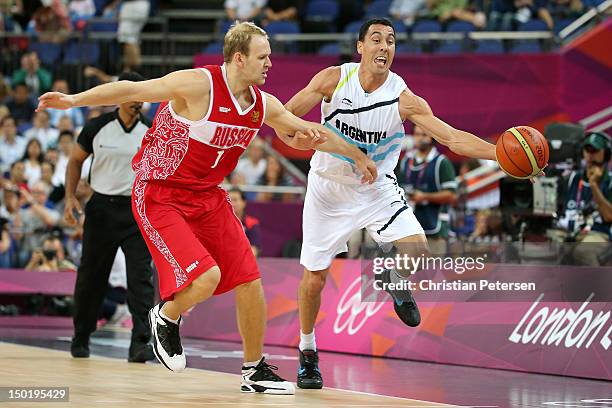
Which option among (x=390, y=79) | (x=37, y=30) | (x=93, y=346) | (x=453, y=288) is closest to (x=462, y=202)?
(x=453, y=288)

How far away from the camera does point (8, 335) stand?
519 inches

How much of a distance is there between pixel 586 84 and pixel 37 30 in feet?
31.9

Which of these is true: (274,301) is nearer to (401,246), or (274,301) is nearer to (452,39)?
(401,246)

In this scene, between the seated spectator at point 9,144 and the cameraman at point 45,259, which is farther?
the seated spectator at point 9,144

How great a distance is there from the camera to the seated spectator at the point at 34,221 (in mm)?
15812

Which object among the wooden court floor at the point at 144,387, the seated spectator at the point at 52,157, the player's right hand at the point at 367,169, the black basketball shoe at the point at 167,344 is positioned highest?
the player's right hand at the point at 367,169

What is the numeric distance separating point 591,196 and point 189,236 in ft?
17.8

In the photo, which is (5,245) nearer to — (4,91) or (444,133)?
(4,91)

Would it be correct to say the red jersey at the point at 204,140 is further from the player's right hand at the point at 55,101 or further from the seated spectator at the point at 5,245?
the seated spectator at the point at 5,245

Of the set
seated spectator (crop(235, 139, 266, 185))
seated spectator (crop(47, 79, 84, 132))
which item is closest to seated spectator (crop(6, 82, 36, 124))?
seated spectator (crop(47, 79, 84, 132))

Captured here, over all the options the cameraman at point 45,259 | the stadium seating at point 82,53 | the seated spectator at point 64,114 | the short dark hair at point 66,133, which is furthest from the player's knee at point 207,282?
the stadium seating at point 82,53

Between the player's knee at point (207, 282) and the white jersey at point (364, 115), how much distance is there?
5.58 ft

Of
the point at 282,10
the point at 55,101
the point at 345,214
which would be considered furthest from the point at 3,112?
the point at 55,101

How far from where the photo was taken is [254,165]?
17.6m
